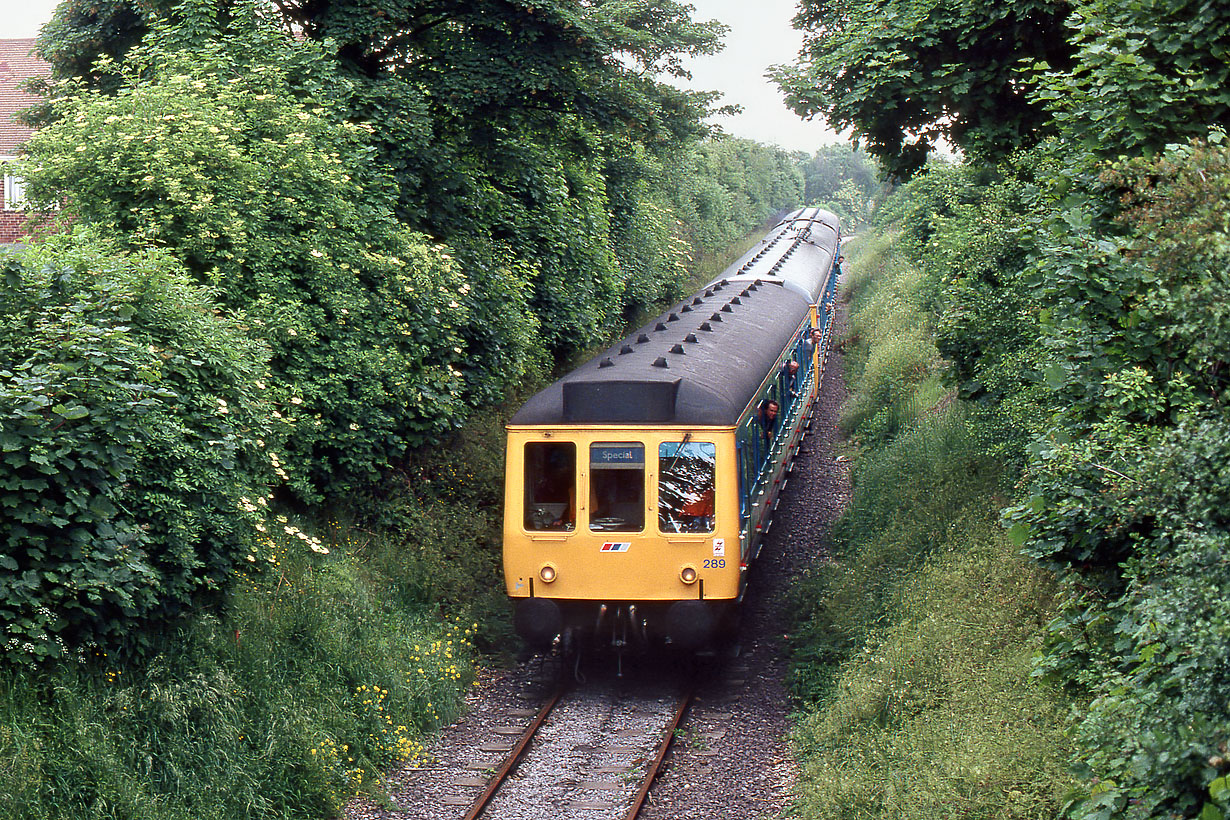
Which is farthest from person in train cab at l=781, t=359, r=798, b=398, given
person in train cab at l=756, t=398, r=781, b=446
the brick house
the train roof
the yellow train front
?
the brick house

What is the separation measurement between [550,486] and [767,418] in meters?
3.24

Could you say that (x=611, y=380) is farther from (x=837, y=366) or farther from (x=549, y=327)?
(x=837, y=366)

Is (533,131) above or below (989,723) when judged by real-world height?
above

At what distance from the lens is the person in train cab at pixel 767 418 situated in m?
11.4

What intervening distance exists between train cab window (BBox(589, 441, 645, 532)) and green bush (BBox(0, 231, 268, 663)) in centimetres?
292

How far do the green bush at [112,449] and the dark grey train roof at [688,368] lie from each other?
9.48ft

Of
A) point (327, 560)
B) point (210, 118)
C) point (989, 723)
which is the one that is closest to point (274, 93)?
point (210, 118)

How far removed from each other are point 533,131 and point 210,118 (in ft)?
20.9

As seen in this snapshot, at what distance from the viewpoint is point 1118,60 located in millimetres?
6164

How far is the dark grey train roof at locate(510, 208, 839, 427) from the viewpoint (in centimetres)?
924

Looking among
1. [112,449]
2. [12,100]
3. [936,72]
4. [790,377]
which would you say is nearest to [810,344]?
[790,377]

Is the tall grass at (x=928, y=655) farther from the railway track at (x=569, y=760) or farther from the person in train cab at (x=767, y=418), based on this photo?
the person in train cab at (x=767, y=418)

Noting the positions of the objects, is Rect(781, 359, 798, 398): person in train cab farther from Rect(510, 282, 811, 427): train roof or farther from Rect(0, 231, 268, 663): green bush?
Rect(0, 231, 268, 663): green bush

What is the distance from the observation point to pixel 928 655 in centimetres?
816
